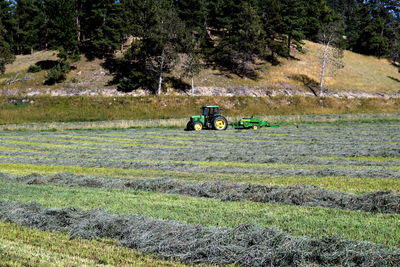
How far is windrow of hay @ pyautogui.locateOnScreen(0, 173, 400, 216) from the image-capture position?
391 inches

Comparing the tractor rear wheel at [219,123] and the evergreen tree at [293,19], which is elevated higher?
the evergreen tree at [293,19]

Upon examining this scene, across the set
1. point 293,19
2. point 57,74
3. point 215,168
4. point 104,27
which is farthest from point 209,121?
point 293,19

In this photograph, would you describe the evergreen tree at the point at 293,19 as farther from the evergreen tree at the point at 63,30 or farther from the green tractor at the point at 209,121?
the green tractor at the point at 209,121

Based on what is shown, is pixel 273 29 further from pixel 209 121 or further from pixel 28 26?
pixel 28 26

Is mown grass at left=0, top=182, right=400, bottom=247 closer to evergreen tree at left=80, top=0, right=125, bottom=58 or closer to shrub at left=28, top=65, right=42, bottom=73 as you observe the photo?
shrub at left=28, top=65, right=42, bottom=73

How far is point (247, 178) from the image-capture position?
49.3 ft

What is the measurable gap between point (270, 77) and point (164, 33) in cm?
2488

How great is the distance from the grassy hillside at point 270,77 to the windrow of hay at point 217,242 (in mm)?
61113

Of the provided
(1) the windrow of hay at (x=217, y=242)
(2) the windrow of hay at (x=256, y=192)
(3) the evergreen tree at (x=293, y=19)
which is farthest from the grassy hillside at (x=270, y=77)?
(1) the windrow of hay at (x=217, y=242)

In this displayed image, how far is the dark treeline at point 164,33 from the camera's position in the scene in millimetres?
65375

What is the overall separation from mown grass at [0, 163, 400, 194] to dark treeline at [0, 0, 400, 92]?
46378mm

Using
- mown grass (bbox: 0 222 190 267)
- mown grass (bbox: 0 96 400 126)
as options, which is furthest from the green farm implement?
mown grass (bbox: 0 222 190 267)

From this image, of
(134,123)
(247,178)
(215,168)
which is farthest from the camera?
(134,123)

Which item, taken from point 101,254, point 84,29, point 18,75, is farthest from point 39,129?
point 84,29
